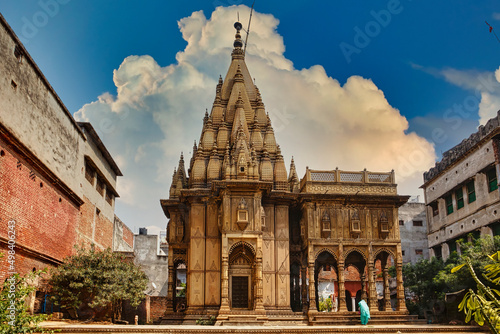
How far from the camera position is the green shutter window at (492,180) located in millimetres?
35500

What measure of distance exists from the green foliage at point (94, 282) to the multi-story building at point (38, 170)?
1.58 meters

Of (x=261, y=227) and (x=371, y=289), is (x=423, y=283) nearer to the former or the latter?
(x=371, y=289)

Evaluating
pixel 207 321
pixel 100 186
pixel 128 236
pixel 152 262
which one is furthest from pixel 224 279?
pixel 128 236

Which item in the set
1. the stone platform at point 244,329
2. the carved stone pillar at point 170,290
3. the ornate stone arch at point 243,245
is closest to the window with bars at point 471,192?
the stone platform at point 244,329

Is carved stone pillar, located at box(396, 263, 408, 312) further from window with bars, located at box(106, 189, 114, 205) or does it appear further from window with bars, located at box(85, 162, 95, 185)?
window with bars, located at box(106, 189, 114, 205)

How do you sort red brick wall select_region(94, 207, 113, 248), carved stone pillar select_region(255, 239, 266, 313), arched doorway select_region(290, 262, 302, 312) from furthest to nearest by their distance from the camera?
red brick wall select_region(94, 207, 113, 248), arched doorway select_region(290, 262, 302, 312), carved stone pillar select_region(255, 239, 266, 313)

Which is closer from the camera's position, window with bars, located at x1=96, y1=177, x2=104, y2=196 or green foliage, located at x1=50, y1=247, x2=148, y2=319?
green foliage, located at x1=50, y1=247, x2=148, y2=319

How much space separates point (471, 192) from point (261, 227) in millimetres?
20502

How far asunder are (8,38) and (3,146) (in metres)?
4.47

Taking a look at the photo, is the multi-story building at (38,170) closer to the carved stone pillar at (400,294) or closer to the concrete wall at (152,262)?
the concrete wall at (152,262)

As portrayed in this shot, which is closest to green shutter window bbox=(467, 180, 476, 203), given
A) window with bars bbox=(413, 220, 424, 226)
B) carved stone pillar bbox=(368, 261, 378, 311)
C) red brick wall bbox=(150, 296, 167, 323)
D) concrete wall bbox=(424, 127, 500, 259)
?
concrete wall bbox=(424, 127, 500, 259)

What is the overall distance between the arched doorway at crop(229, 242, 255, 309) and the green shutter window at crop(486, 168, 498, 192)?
19388mm

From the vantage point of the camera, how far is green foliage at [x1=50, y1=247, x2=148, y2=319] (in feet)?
77.6

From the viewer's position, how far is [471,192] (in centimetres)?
3900
